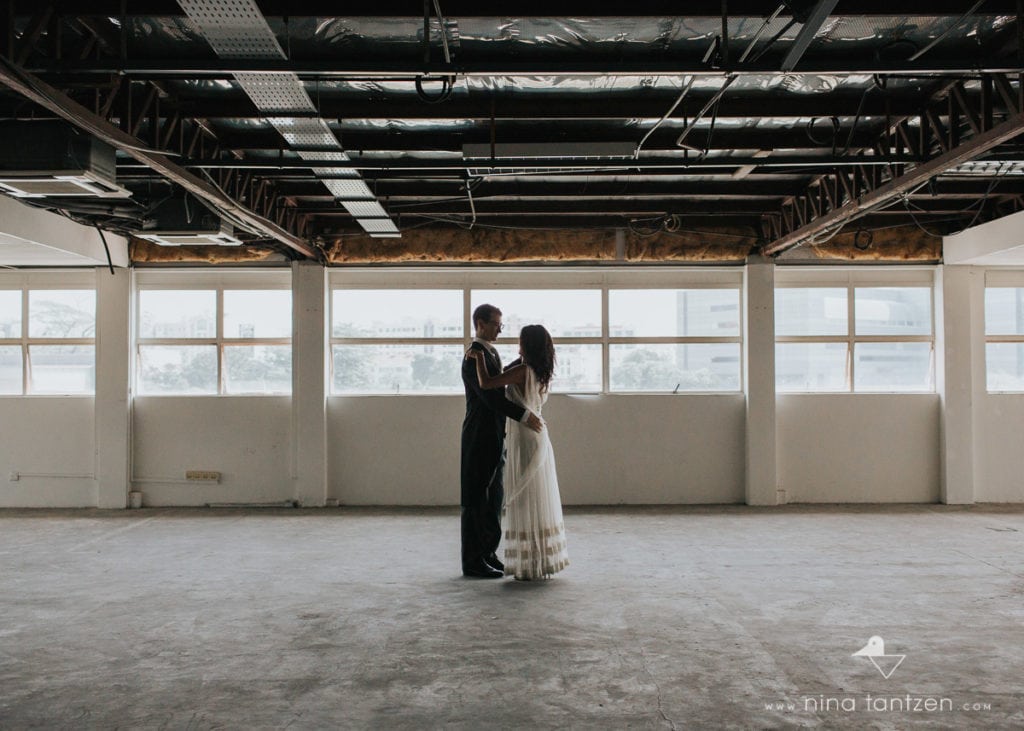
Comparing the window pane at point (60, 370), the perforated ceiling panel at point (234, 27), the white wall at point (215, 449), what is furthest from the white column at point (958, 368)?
the window pane at point (60, 370)

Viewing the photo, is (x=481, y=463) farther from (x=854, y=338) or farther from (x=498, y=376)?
(x=854, y=338)

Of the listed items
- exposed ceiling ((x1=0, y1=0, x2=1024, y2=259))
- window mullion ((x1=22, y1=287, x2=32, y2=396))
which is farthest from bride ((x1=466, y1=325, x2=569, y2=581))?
window mullion ((x1=22, y1=287, x2=32, y2=396))

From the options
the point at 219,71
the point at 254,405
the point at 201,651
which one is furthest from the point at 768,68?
the point at 254,405

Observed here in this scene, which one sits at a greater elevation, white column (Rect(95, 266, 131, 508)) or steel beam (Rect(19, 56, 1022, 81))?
steel beam (Rect(19, 56, 1022, 81))

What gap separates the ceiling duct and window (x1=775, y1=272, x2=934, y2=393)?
16.3 feet

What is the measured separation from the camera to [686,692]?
10.2ft

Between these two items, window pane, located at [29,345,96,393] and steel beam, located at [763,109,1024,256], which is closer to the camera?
steel beam, located at [763,109,1024,256]

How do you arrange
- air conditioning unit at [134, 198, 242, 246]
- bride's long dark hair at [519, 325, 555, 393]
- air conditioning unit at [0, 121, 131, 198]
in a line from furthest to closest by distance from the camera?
1. air conditioning unit at [134, 198, 242, 246]
2. bride's long dark hair at [519, 325, 555, 393]
3. air conditioning unit at [0, 121, 131, 198]

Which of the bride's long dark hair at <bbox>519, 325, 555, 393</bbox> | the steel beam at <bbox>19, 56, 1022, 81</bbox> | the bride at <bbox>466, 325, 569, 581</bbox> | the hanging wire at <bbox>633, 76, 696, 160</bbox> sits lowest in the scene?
the bride at <bbox>466, 325, 569, 581</bbox>

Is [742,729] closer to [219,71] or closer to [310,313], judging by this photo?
[219,71]

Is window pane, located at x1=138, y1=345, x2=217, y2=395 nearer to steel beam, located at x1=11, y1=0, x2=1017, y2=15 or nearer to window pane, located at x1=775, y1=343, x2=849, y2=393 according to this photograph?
steel beam, located at x1=11, y1=0, x2=1017, y2=15

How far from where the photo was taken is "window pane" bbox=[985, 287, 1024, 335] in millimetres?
8492

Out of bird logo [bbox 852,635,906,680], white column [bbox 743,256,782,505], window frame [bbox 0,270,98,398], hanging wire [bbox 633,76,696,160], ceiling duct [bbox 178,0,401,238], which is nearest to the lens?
ceiling duct [bbox 178,0,401,238]

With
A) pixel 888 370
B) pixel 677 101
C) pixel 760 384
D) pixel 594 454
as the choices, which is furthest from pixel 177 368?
pixel 888 370
